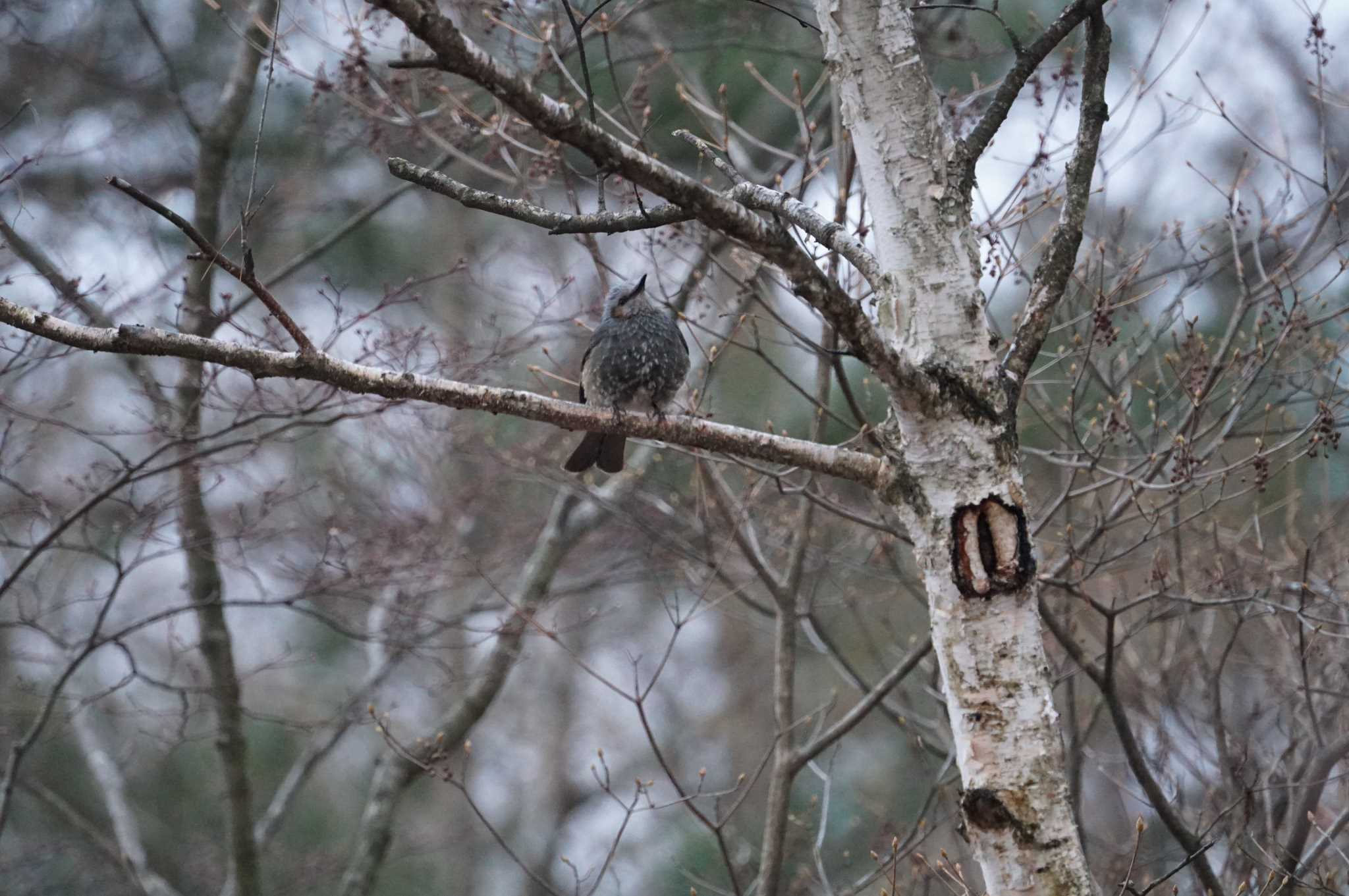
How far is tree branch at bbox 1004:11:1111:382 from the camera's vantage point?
2.74 metres

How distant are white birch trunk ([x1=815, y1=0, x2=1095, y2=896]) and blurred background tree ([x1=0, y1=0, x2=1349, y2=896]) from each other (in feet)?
1.33

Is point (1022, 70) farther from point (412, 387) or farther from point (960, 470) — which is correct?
point (412, 387)

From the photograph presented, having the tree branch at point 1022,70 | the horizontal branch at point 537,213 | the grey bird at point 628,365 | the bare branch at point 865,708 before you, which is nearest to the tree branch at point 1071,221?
the tree branch at point 1022,70

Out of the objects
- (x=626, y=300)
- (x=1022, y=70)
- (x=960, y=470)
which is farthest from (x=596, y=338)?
(x=960, y=470)

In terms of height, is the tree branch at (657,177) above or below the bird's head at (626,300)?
below

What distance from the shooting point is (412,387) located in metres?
2.75

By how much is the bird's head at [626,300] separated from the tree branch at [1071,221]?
2.13m

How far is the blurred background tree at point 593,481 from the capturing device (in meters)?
4.24

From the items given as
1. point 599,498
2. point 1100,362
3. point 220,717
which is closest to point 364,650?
point 220,717

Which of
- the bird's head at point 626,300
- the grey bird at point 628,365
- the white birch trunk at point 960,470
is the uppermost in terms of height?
the bird's head at point 626,300

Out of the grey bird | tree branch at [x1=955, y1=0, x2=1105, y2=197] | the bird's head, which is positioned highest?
the bird's head

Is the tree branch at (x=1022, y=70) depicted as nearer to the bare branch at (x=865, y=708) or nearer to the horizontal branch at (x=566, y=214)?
the horizontal branch at (x=566, y=214)

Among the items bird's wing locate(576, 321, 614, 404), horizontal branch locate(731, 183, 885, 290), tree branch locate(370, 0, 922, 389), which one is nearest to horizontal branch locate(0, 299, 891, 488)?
tree branch locate(370, 0, 922, 389)

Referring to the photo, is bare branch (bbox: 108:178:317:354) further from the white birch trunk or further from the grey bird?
the grey bird
